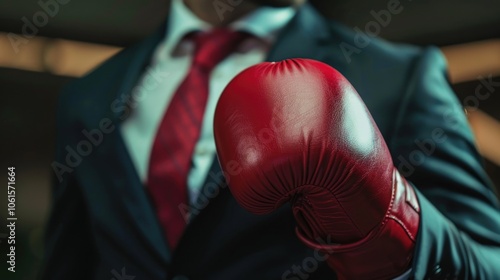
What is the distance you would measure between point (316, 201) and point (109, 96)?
0.50 metres

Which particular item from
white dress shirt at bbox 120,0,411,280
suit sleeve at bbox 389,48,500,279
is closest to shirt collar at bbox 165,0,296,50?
white dress shirt at bbox 120,0,411,280

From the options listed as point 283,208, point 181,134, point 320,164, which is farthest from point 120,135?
point 320,164

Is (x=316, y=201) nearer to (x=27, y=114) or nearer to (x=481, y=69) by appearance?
(x=481, y=69)

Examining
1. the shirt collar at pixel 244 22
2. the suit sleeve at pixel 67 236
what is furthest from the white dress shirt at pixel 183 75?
the suit sleeve at pixel 67 236

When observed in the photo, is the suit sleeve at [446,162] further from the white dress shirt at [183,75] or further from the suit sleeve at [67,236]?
the suit sleeve at [67,236]

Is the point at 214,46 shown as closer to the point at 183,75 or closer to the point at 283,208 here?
the point at 183,75

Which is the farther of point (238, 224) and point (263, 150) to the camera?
point (238, 224)

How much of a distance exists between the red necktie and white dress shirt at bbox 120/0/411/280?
1 cm

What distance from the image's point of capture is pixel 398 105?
1001 mm

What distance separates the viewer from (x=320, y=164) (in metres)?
0.77

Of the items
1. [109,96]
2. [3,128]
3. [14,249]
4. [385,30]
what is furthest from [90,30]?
[385,30]

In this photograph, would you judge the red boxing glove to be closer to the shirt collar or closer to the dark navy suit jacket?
the dark navy suit jacket

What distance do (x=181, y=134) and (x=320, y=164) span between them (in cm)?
38

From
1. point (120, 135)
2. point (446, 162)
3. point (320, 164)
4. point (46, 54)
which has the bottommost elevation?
point (446, 162)
